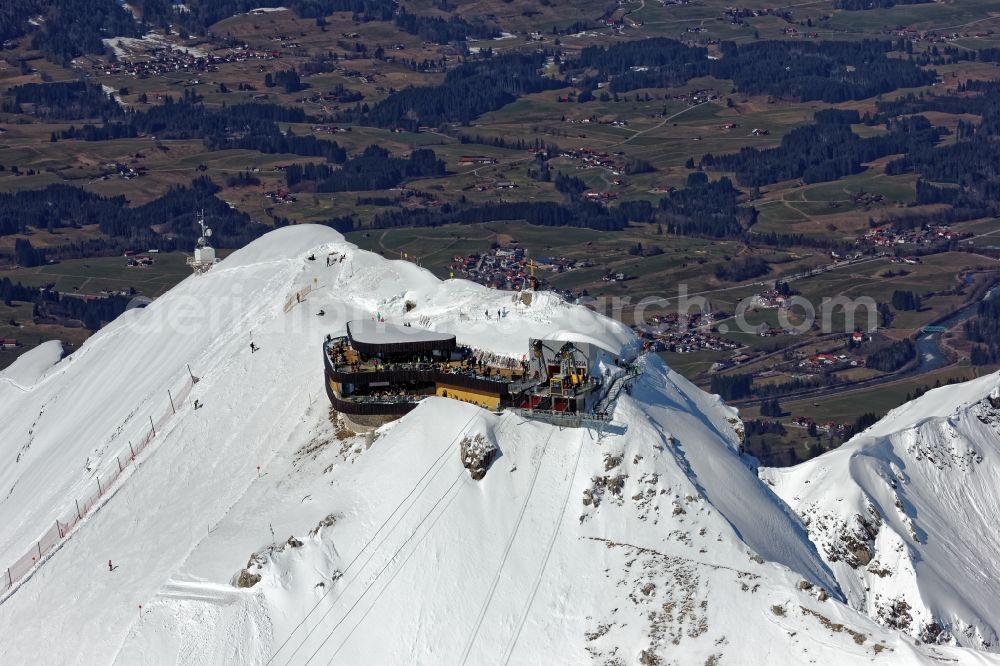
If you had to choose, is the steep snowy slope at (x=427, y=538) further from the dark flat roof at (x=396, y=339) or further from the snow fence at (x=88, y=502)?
the dark flat roof at (x=396, y=339)

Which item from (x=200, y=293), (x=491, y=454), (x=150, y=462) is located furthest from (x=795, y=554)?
(x=200, y=293)

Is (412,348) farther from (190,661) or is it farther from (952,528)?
(952,528)

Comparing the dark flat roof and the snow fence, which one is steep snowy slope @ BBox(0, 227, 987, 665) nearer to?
the snow fence

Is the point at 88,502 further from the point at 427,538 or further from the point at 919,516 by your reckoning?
the point at 919,516

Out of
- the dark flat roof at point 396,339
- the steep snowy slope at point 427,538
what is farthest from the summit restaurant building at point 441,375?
the steep snowy slope at point 427,538

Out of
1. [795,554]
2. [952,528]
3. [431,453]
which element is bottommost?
[952,528]
